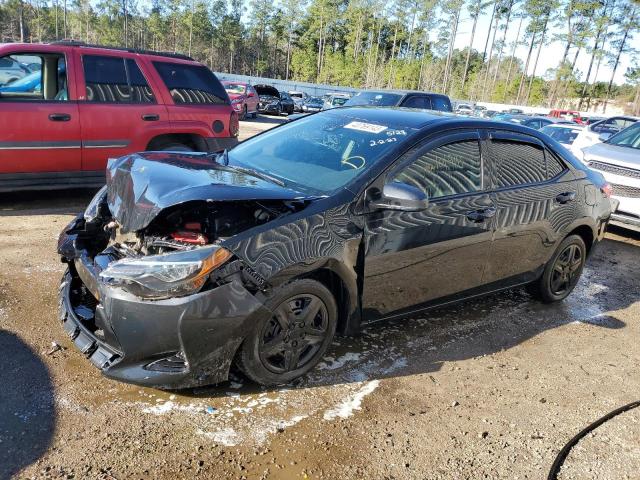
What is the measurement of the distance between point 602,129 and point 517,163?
42.7ft

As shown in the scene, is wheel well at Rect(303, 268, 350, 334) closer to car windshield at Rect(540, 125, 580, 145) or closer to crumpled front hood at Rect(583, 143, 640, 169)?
crumpled front hood at Rect(583, 143, 640, 169)

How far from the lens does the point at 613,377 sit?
385cm

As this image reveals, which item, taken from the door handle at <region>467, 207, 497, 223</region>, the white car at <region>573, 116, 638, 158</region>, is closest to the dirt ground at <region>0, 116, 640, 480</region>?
the door handle at <region>467, 207, 497, 223</region>

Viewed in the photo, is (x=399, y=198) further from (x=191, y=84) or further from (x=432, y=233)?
(x=191, y=84)

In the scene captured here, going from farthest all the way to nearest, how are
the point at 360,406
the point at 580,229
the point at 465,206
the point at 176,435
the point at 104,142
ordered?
the point at 104,142 < the point at 580,229 < the point at 465,206 < the point at 360,406 < the point at 176,435

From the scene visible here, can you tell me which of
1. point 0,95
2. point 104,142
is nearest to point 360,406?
point 104,142

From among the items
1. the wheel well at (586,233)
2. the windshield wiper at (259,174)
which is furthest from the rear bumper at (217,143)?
the wheel well at (586,233)

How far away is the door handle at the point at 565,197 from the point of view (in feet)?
15.0

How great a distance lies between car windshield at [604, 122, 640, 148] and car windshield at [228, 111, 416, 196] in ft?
21.1

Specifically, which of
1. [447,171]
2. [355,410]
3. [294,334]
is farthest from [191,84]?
[355,410]

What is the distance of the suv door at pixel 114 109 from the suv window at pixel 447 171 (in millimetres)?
4209

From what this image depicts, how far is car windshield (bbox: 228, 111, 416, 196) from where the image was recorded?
3.52 meters

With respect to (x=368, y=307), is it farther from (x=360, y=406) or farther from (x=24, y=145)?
(x=24, y=145)

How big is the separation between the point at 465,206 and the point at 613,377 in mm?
1619
